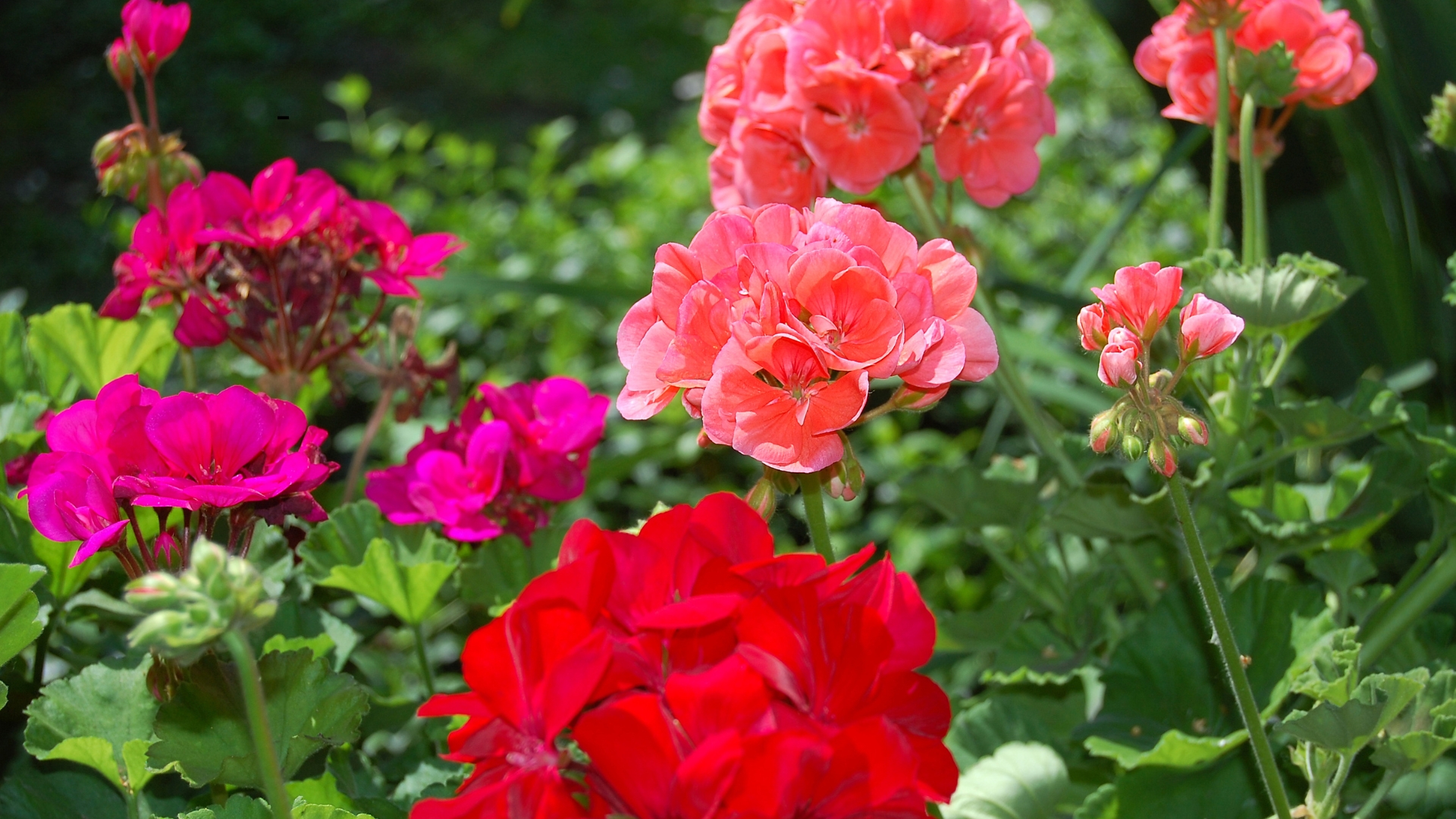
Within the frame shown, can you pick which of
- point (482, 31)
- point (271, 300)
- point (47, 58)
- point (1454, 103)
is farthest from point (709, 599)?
point (47, 58)

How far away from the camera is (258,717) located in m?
0.60

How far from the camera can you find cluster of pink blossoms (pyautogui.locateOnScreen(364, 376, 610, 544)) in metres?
1.00

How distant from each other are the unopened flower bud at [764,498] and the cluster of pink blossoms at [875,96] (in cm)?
31

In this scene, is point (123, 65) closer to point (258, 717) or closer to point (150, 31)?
point (150, 31)

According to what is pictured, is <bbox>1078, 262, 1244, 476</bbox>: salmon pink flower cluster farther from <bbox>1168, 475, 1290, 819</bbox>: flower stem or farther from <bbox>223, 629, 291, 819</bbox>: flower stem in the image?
<bbox>223, 629, 291, 819</bbox>: flower stem

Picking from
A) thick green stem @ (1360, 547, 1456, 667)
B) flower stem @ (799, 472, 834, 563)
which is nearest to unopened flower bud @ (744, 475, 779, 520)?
flower stem @ (799, 472, 834, 563)

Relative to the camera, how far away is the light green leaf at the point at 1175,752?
0.88m

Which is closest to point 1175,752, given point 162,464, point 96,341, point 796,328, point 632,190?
point 796,328

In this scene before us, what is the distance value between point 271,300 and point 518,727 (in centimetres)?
59

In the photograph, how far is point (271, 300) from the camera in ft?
3.53

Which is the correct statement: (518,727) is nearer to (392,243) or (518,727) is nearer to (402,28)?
(392,243)

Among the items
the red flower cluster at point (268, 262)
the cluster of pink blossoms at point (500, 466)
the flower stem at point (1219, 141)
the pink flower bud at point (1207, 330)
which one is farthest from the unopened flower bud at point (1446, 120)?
the red flower cluster at point (268, 262)

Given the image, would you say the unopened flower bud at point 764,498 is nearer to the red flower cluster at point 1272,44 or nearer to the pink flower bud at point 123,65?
the red flower cluster at point 1272,44

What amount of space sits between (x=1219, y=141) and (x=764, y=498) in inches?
21.3
